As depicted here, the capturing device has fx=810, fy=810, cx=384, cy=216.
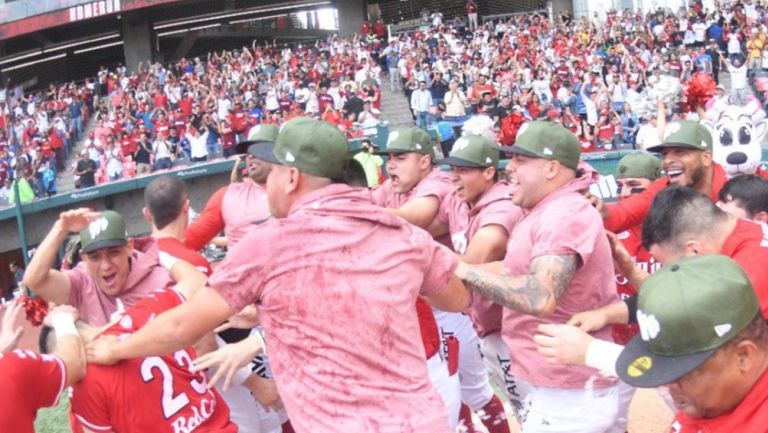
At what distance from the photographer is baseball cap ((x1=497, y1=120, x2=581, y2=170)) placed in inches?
136

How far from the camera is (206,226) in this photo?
513 cm

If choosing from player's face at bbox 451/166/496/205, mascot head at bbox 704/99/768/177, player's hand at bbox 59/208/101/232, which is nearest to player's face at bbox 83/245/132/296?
player's hand at bbox 59/208/101/232

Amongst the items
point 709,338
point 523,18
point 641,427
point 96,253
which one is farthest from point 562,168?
point 523,18

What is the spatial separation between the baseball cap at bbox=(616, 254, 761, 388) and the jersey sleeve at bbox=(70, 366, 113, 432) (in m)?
1.97

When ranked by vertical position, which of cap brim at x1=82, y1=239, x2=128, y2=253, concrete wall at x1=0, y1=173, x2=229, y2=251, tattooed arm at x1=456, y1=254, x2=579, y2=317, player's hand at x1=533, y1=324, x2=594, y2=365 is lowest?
concrete wall at x1=0, y1=173, x2=229, y2=251

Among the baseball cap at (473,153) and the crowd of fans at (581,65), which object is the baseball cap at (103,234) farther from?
the crowd of fans at (581,65)

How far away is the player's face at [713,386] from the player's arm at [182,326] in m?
1.32

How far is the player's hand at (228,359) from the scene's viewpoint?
3096 mm

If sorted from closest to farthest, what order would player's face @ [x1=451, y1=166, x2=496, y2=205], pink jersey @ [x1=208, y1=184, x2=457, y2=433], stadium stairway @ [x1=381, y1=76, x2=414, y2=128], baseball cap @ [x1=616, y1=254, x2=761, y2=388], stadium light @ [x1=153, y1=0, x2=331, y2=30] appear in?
baseball cap @ [x1=616, y1=254, x2=761, y2=388] < pink jersey @ [x1=208, y1=184, x2=457, y2=433] < player's face @ [x1=451, y1=166, x2=496, y2=205] < stadium stairway @ [x1=381, y1=76, x2=414, y2=128] < stadium light @ [x1=153, y1=0, x2=331, y2=30]

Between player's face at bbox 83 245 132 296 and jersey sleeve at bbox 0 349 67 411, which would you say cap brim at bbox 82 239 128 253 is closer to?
player's face at bbox 83 245 132 296

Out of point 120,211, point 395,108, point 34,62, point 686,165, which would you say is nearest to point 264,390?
point 686,165

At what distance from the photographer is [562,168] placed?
349cm

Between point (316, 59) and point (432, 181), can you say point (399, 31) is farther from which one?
point (432, 181)

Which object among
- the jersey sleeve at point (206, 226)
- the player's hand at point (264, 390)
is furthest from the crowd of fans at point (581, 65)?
the player's hand at point (264, 390)
